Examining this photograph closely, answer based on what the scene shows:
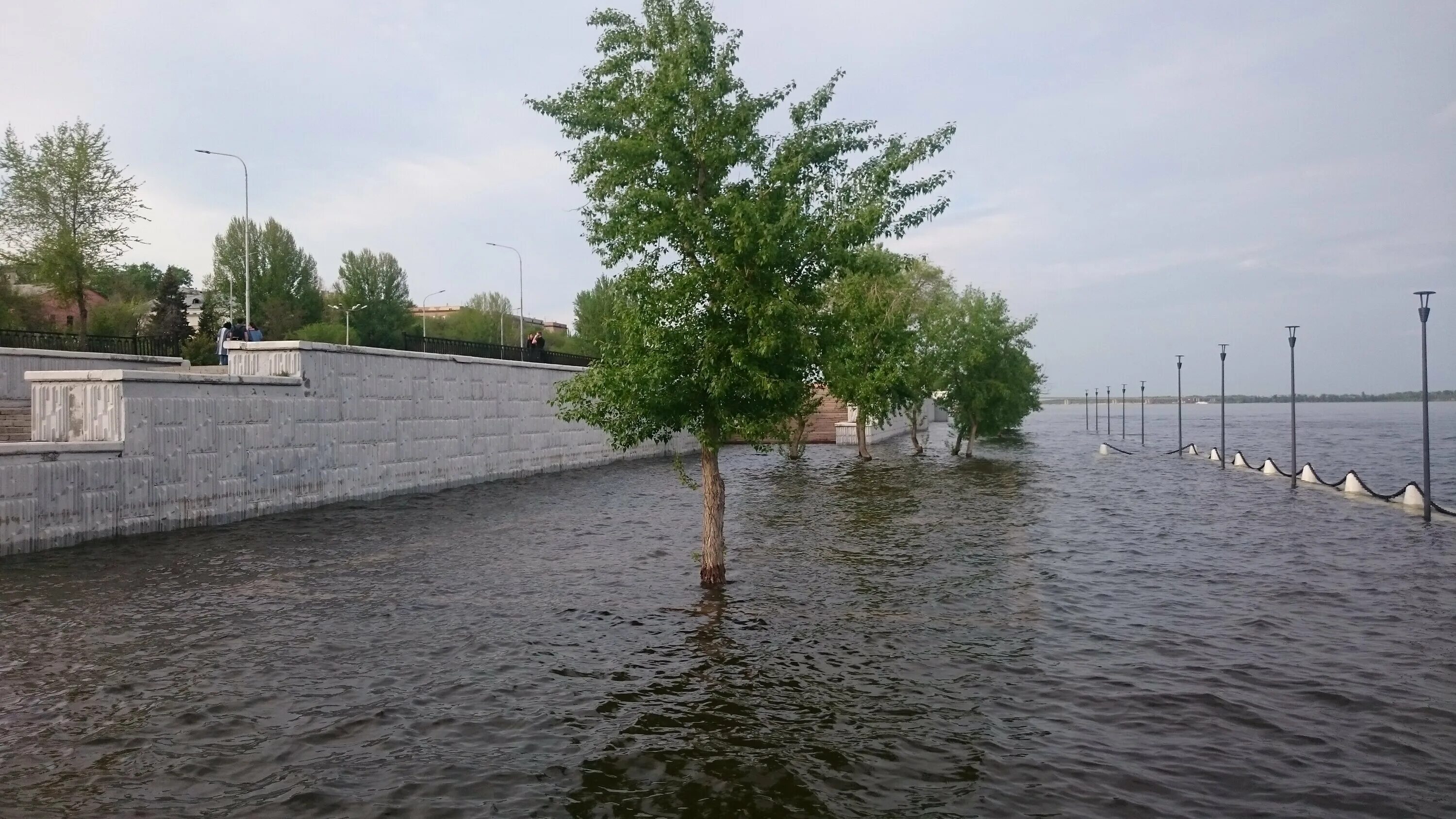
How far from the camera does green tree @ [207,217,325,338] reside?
2881 inches

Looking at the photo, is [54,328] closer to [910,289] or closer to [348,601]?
[910,289]

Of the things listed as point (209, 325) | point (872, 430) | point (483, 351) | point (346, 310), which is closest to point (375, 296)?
point (346, 310)

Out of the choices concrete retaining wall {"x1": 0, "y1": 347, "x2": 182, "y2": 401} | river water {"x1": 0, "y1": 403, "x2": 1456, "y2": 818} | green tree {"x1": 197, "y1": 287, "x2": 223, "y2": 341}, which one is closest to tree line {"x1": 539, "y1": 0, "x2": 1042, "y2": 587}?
river water {"x1": 0, "y1": 403, "x2": 1456, "y2": 818}

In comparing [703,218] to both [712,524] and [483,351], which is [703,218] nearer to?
[712,524]

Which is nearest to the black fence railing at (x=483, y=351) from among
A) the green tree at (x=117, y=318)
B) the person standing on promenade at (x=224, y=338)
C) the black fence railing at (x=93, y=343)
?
the person standing on promenade at (x=224, y=338)

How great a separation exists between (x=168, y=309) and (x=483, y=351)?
147ft

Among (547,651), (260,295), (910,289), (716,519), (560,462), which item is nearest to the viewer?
(547,651)

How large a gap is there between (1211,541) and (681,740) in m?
14.7

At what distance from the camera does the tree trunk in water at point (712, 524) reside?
1326 centimetres

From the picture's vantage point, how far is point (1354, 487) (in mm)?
27422

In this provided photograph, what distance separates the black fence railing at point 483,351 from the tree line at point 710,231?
12.7m

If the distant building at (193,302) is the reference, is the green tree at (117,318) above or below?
below

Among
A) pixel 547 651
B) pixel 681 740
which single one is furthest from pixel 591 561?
pixel 681 740

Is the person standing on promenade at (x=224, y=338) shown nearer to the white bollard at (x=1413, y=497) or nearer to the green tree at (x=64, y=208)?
the green tree at (x=64, y=208)
